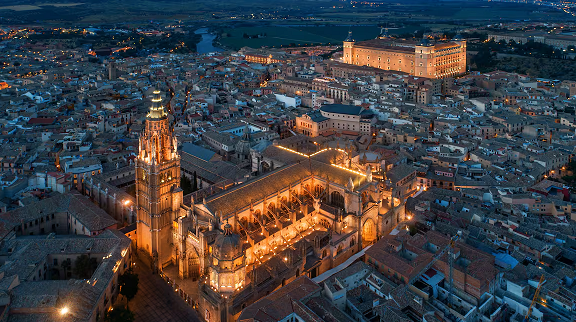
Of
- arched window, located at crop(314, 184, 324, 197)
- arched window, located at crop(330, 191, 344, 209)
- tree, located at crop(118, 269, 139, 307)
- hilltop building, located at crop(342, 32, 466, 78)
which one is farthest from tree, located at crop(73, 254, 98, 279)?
hilltop building, located at crop(342, 32, 466, 78)

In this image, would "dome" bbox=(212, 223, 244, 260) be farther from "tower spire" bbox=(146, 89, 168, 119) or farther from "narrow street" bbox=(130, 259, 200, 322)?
"tower spire" bbox=(146, 89, 168, 119)

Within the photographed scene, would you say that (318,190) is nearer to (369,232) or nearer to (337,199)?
(337,199)

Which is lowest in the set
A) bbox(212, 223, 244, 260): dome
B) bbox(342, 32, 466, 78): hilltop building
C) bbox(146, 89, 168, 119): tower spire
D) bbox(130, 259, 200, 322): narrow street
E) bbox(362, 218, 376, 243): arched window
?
bbox(130, 259, 200, 322): narrow street

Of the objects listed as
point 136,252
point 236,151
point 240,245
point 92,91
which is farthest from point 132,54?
point 240,245

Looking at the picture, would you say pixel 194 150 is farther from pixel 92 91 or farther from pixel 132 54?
pixel 132 54

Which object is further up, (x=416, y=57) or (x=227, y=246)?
(x=416, y=57)

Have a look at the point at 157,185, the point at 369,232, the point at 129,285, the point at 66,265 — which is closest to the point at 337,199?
the point at 369,232

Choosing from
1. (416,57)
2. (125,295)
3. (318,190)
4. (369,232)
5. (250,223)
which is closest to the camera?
(125,295)
